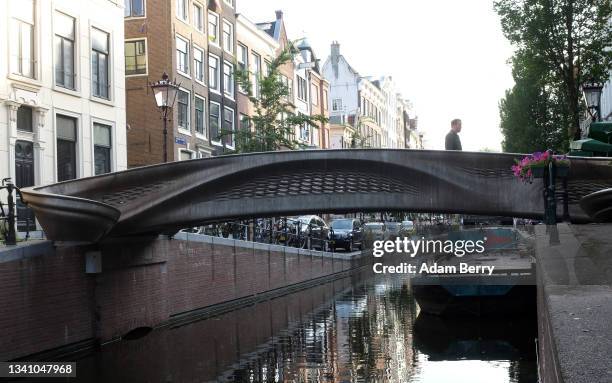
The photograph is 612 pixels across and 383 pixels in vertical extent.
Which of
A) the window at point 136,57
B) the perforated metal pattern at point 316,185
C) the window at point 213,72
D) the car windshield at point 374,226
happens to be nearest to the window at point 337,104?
the car windshield at point 374,226

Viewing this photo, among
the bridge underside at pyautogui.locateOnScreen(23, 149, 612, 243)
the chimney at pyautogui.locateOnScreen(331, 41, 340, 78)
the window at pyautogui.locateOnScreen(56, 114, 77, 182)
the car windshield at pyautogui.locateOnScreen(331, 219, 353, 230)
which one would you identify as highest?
the chimney at pyautogui.locateOnScreen(331, 41, 340, 78)

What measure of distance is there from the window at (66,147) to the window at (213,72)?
11981mm

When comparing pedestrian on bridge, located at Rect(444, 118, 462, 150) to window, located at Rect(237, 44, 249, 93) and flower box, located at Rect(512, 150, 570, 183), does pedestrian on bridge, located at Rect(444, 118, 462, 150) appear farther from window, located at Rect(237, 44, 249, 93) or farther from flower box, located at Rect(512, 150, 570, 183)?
window, located at Rect(237, 44, 249, 93)

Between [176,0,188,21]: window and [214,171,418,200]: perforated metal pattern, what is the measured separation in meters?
19.3

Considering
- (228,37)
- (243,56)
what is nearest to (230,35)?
(228,37)

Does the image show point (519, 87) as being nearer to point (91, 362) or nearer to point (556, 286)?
point (91, 362)

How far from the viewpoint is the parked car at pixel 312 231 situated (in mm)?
30656

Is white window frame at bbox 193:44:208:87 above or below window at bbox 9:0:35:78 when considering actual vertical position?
above

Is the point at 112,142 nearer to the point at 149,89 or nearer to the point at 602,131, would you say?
the point at 149,89

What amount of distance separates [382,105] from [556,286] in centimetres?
8370

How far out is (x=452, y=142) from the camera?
12.7 meters

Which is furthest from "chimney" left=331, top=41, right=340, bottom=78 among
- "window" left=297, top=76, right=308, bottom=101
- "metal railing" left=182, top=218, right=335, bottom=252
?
"metal railing" left=182, top=218, right=335, bottom=252

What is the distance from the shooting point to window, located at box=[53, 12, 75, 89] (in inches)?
840

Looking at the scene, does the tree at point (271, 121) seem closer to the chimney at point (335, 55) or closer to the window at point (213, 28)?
the window at point (213, 28)
